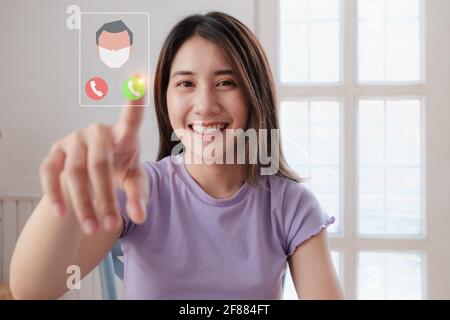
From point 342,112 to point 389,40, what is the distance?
0.34ft

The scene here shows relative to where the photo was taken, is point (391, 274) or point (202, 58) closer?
point (202, 58)

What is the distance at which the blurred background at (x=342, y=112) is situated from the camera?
0.48m

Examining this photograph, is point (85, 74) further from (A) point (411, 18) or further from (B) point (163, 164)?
(A) point (411, 18)

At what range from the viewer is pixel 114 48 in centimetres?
50

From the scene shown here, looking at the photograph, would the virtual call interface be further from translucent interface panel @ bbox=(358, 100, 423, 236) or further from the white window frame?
translucent interface panel @ bbox=(358, 100, 423, 236)

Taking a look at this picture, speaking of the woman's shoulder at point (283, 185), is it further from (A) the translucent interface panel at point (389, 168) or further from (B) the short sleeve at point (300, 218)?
(A) the translucent interface panel at point (389, 168)

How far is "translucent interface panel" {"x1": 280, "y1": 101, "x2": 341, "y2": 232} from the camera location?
1.91ft

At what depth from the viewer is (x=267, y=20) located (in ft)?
1.86

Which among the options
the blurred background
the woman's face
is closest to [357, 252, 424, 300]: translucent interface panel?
the blurred background

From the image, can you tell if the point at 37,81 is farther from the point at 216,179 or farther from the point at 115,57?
the point at 216,179

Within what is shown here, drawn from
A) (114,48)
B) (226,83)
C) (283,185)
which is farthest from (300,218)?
(114,48)
